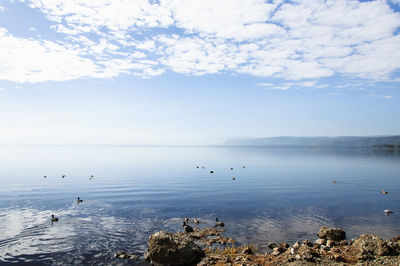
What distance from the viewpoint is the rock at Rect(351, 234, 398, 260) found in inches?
583

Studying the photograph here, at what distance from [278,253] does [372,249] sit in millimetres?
5134

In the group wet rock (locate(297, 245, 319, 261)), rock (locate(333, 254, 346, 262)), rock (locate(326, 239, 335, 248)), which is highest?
wet rock (locate(297, 245, 319, 261))

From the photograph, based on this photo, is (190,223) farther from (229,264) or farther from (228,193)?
(228,193)

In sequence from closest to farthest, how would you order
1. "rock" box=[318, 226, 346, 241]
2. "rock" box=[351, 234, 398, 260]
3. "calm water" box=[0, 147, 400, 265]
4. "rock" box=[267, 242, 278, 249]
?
"rock" box=[351, 234, 398, 260] < "rock" box=[267, 242, 278, 249] < "calm water" box=[0, 147, 400, 265] < "rock" box=[318, 226, 346, 241]

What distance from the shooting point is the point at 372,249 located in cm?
1526

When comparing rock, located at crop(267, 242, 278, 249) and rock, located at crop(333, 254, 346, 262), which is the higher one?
rock, located at crop(333, 254, 346, 262)

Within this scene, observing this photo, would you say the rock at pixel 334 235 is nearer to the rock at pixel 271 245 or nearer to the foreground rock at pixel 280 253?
the foreground rock at pixel 280 253

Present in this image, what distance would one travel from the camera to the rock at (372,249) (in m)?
14.8

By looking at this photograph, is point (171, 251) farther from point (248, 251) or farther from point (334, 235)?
point (334, 235)

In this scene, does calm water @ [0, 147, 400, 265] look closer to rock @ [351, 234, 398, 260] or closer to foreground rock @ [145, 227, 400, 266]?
foreground rock @ [145, 227, 400, 266]

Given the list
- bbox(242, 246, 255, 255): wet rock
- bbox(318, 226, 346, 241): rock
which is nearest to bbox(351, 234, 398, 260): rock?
bbox(318, 226, 346, 241): rock

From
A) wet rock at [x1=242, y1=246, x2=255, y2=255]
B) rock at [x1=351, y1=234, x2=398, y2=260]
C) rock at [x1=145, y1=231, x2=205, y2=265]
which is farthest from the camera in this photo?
wet rock at [x1=242, y1=246, x2=255, y2=255]

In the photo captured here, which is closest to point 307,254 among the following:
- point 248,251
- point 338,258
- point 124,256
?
point 338,258

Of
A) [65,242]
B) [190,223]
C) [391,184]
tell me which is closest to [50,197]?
[65,242]
